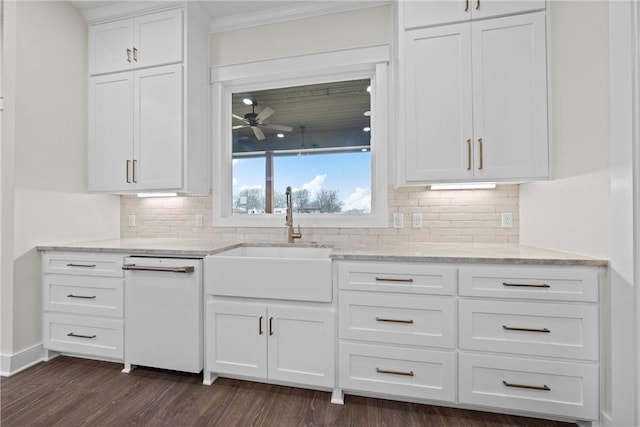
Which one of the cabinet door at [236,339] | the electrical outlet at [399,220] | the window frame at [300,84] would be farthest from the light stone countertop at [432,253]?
the cabinet door at [236,339]

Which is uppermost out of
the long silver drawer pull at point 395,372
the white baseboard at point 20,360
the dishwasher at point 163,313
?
the dishwasher at point 163,313

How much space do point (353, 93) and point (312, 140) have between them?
0.54m

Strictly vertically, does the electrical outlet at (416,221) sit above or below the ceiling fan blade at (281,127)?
below

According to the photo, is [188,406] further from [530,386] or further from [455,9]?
[455,9]

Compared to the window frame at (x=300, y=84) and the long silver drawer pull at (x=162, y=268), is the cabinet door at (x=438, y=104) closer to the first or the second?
the window frame at (x=300, y=84)

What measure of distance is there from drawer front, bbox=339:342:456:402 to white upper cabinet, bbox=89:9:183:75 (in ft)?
8.72

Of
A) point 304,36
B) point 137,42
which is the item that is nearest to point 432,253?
point 304,36

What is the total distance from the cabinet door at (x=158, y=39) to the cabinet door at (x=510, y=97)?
2.26 metres

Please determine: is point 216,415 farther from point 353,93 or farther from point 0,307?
point 353,93

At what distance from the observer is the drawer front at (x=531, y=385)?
165 centimetres

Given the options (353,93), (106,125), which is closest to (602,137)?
(353,93)

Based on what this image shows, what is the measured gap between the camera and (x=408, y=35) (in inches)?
84.3

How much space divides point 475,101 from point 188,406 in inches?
104

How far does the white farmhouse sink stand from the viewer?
196 cm
